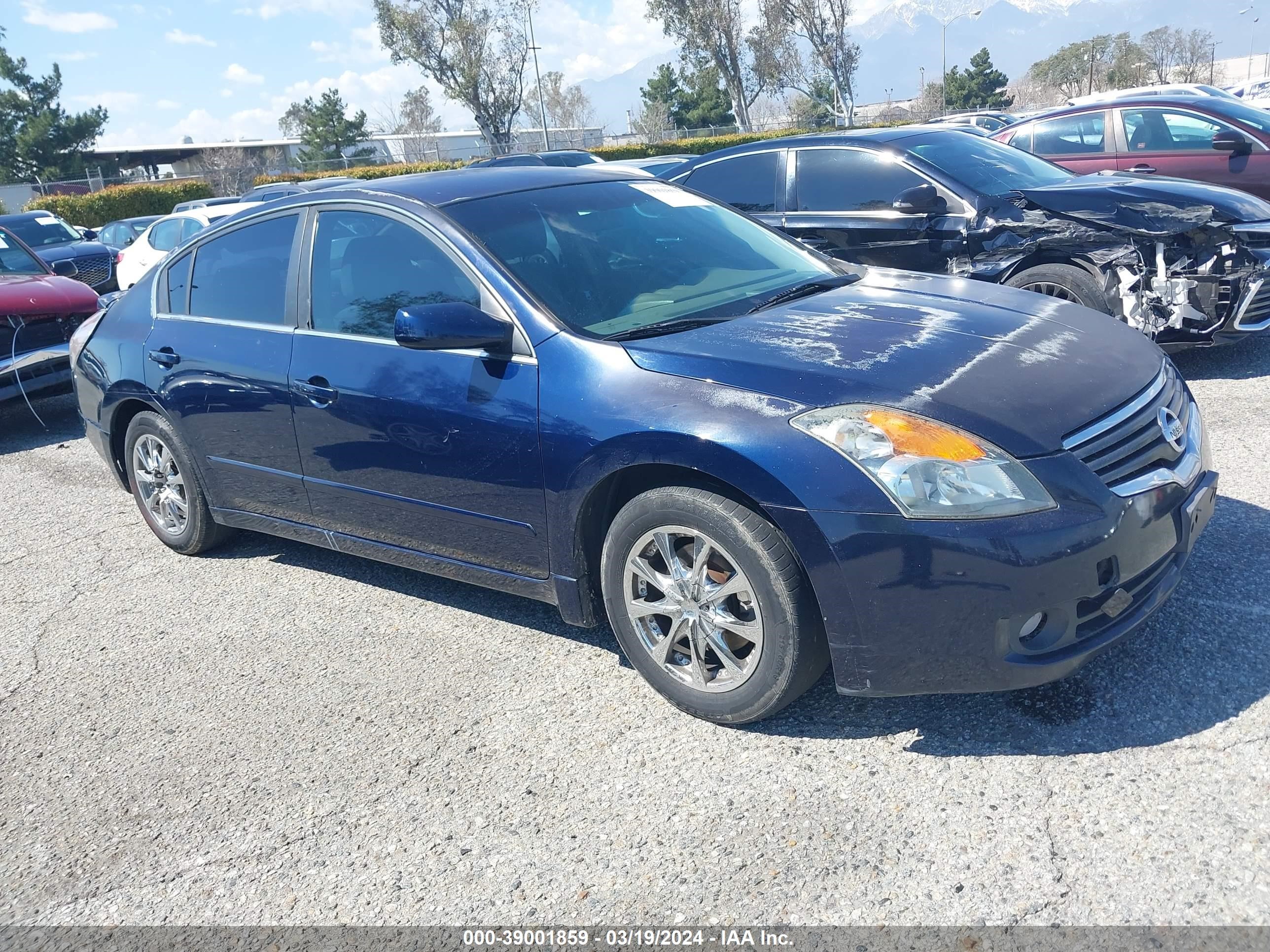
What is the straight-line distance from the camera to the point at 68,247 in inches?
640

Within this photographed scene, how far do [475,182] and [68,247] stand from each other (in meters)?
14.6

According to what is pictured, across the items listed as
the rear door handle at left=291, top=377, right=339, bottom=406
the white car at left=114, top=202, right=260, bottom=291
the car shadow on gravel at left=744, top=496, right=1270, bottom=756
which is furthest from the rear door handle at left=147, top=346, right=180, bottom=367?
the white car at left=114, top=202, right=260, bottom=291

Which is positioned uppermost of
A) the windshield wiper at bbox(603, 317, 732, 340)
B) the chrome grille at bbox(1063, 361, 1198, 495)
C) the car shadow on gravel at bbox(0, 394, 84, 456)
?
the windshield wiper at bbox(603, 317, 732, 340)

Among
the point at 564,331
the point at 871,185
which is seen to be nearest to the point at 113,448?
the point at 564,331

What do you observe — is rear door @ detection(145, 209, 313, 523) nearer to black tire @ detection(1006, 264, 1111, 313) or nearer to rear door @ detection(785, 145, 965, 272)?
rear door @ detection(785, 145, 965, 272)

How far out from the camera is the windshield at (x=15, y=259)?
31.5ft

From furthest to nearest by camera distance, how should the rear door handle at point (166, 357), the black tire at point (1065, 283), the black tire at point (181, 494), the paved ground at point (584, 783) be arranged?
the black tire at point (1065, 283) → the black tire at point (181, 494) → the rear door handle at point (166, 357) → the paved ground at point (584, 783)

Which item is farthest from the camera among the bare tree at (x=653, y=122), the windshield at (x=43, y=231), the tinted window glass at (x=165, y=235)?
the bare tree at (x=653, y=122)

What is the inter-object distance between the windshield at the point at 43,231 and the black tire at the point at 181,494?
12948 millimetres

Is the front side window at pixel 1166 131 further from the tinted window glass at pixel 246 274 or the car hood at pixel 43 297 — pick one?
the car hood at pixel 43 297

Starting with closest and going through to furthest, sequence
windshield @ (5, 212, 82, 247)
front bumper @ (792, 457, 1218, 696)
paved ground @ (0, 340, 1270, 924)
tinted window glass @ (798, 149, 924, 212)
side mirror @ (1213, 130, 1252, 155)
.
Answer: paved ground @ (0, 340, 1270, 924) < front bumper @ (792, 457, 1218, 696) < tinted window glass @ (798, 149, 924, 212) < side mirror @ (1213, 130, 1252, 155) < windshield @ (5, 212, 82, 247)

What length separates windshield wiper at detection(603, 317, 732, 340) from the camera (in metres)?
3.46

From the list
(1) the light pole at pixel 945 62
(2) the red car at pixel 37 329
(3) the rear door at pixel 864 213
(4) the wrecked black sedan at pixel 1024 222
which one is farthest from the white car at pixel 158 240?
(1) the light pole at pixel 945 62

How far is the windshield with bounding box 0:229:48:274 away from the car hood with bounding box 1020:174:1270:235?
8.53 metres
